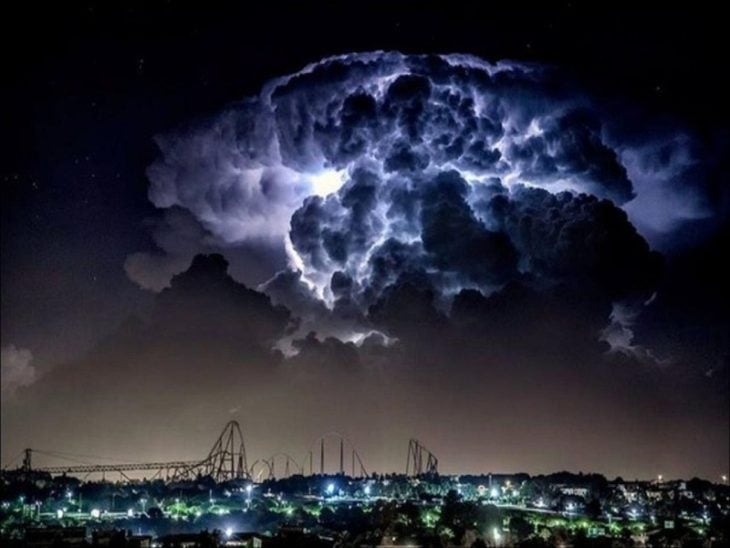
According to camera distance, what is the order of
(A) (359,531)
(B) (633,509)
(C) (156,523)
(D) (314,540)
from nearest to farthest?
(D) (314,540) → (A) (359,531) → (C) (156,523) → (B) (633,509)

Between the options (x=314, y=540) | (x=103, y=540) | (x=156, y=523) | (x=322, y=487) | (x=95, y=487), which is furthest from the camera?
(x=322, y=487)

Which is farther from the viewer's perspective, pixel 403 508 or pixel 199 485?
pixel 199 485

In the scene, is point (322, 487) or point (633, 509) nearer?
point (633, 509)

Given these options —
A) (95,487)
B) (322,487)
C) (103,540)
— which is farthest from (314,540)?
(322,487)

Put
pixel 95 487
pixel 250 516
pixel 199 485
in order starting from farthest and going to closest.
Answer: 1. pixel 199 485
2. pixel 95 487
3. pixel 250 516

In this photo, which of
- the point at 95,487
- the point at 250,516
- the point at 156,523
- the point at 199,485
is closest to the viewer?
the point at 156,523

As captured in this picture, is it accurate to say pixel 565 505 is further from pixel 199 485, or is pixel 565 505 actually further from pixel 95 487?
pixel 95 487

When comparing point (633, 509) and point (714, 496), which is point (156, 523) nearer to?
point (633, 509)

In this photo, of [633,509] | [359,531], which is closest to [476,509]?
[359,531]
